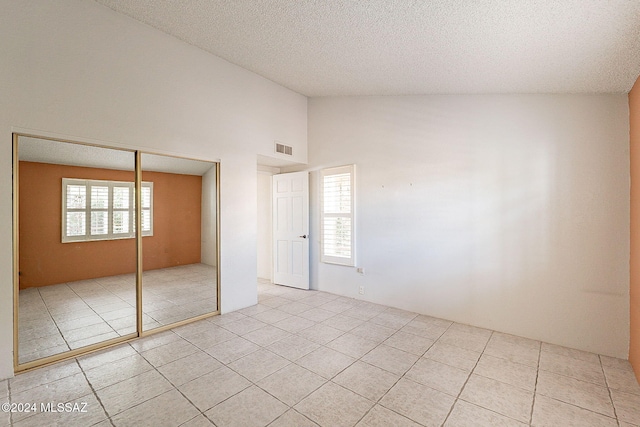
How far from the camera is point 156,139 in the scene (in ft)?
10.5

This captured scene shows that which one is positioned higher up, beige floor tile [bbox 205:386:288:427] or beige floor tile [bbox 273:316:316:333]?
beige floor tile [bbox 273:316:316:333]

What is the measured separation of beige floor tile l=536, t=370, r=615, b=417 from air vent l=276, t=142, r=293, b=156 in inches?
166

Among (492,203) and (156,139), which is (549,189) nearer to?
(492,203)

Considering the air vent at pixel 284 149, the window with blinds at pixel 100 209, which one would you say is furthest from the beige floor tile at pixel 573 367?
the window with blinds at pixel 100 209

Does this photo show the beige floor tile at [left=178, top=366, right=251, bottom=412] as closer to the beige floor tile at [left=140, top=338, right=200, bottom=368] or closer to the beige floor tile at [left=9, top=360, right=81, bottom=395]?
the beige floor tile at [left=140, top=338, right=200, bottom=368]

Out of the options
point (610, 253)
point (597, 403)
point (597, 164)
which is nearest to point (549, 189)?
point (597, 164)

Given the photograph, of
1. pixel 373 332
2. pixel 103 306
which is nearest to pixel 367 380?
pixel 373 332

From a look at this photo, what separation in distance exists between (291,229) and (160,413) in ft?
11.6

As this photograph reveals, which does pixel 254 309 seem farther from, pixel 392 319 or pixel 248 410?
pixel 248 410

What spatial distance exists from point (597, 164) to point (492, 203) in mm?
987

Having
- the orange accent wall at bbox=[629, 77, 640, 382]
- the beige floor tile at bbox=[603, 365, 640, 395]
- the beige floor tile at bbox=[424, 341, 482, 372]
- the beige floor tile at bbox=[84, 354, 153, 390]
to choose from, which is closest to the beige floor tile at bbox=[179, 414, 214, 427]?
the beige floor tile at bbox=[84, 354, 153, 390]

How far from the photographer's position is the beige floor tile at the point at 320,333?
3115mm

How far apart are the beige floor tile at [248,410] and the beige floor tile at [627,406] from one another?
239 cm

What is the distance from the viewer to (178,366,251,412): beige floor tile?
208 centimetres
